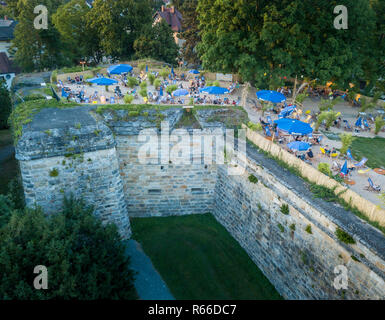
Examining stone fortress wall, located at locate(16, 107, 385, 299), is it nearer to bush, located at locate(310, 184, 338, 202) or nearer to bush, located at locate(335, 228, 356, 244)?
bush, located at locate(335, 228, 356, 244)

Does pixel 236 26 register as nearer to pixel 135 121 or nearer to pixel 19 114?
pixel 135 121

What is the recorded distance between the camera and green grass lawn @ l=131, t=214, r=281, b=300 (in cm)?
1261

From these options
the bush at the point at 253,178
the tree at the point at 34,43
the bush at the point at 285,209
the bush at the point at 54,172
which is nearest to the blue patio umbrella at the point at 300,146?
the bush at the point at 253,178

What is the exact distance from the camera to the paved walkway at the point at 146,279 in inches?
481

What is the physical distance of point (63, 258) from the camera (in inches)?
379

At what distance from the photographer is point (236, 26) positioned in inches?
838

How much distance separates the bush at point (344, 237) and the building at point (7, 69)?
43.4 m

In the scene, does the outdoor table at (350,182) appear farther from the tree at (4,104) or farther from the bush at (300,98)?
the tree at (4,104)

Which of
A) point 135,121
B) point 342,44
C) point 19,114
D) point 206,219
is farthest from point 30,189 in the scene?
point 342,44

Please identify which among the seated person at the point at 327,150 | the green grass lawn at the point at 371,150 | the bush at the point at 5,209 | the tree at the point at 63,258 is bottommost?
the tree at the point at 63,258

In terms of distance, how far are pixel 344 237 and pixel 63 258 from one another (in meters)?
8.92

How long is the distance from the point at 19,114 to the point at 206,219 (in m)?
11.0

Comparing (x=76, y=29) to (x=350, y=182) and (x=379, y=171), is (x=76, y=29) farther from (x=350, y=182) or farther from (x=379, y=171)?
(x=379, y=171)

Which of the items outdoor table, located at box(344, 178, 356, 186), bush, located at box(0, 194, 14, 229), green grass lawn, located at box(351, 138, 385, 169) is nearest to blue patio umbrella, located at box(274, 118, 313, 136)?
outdoor table, located at box(344, 178, 356, 186)
